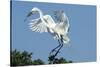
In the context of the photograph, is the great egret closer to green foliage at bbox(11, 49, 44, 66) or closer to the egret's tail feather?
the egret's tail feather

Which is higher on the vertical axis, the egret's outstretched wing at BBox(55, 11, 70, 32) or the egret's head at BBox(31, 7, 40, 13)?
the egret's head at BBox(31, 7, 40, 13)

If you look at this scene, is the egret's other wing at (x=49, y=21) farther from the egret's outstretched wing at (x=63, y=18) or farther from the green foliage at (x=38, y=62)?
the green foliage at (x=38, y=62)

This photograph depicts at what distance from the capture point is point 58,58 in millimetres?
1974

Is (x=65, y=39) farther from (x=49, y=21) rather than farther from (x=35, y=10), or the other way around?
(x=35, y=10)

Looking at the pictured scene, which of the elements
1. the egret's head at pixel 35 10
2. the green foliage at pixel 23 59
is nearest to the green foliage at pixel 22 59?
the green foliage at pixel 23 59

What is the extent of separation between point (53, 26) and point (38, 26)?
125 mm

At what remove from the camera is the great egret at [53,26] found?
1924 millimetres

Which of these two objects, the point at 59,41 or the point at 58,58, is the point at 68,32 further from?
the point at 58,58

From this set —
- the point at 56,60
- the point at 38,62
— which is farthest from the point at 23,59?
the point at 56,60

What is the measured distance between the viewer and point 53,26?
197cm

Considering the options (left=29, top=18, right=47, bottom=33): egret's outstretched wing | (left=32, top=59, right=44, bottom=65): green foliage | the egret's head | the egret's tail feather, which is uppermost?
the egret's head

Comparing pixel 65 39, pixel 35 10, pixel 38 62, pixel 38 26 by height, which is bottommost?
pixel 38 62

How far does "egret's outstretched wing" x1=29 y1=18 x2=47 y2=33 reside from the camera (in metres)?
1.92

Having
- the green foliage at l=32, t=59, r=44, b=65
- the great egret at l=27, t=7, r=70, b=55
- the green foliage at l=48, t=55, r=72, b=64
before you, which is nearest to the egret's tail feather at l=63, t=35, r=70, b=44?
the great egret at l=27, t=7, r=70, b=55
